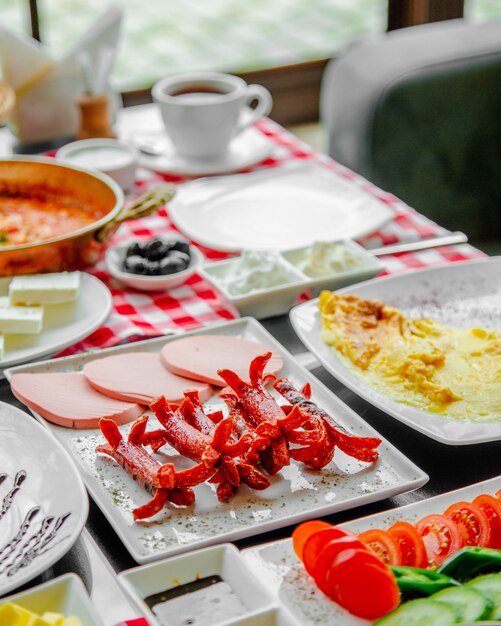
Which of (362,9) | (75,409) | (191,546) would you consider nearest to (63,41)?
(362,9)

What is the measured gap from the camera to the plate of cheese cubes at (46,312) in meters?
1.63

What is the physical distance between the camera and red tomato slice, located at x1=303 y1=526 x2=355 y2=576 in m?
1.08

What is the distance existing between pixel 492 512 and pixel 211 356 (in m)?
0.58

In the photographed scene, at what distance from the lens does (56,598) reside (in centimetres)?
103

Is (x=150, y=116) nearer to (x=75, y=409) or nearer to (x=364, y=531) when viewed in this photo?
(x=75, y=409)

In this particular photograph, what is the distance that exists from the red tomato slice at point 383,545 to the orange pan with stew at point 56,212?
0.91 m

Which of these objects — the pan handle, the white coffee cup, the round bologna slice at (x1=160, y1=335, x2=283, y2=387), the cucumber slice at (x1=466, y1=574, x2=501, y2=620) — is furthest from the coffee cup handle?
the cucumber slice at (x1=466, y1=574, x2=501, y2=620)

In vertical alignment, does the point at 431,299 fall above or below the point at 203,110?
below

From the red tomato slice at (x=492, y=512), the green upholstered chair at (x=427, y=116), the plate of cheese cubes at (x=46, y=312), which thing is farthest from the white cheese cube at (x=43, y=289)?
the green upholstered chair at (x=427, y=116)

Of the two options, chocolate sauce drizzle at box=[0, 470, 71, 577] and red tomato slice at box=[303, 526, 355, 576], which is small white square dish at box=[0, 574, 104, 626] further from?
red tomato slice at box=[303, 526, 355, 576]

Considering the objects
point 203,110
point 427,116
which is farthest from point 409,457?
point 427,116

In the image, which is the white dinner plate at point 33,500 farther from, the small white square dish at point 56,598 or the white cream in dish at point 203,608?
the white cream in dish at point 203,608

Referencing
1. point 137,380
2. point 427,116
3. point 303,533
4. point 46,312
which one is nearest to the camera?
point 303,533

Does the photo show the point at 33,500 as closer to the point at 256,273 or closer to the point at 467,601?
the point at 467,601
